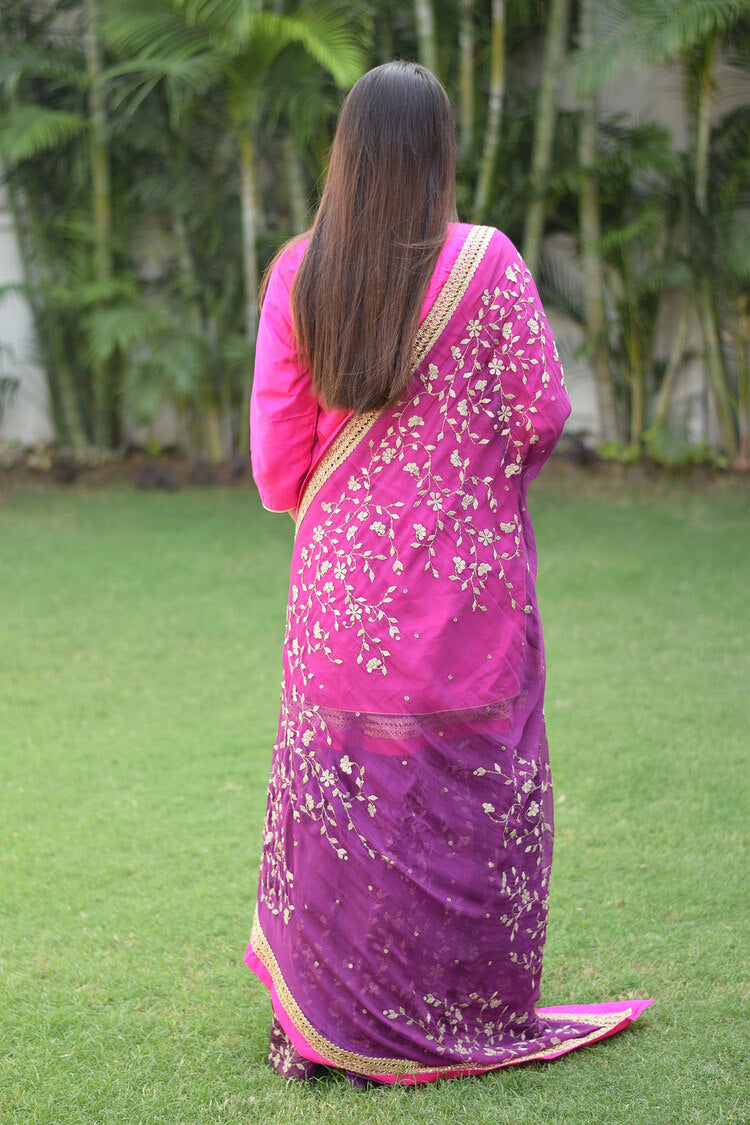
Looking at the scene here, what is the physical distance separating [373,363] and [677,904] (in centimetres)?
159

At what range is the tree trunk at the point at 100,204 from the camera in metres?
7.58

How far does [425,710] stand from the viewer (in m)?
1.92

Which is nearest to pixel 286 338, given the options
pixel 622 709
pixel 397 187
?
pixel 397 187

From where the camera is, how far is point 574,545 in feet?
19.8

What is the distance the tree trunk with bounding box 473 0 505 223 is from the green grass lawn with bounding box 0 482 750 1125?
102 inches

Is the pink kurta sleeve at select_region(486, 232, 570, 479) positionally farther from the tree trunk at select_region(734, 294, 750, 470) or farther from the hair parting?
the tree trunk at select_region(734, 294, 750, 470)

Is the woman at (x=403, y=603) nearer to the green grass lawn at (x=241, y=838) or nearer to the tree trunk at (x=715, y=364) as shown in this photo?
A: the green grass lawn at (x=241, y=838)

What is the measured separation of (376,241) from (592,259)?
595 centimetres

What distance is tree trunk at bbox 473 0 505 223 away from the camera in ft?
23.1

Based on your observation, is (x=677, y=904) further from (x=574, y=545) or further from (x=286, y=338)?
(x=574, y=545)

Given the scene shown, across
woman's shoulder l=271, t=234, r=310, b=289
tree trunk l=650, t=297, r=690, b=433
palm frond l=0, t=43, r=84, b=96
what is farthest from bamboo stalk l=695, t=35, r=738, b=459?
woman's shoulder l=271, t=234, r=310, b=289

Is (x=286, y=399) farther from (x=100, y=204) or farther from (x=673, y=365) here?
(x=100, y=204)

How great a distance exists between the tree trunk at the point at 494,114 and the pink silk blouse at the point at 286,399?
5616 mm

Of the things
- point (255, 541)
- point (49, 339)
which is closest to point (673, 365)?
point (255, 541)
